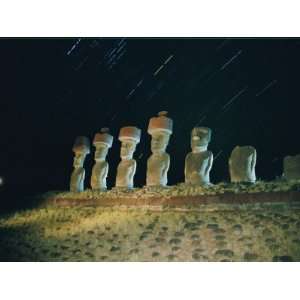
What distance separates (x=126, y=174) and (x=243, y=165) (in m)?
2.75

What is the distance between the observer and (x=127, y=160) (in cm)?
927

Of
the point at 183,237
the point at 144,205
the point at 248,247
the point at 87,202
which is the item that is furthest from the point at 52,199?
the point at 248,247

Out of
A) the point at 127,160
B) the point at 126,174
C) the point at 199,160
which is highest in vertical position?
the point at 127,160

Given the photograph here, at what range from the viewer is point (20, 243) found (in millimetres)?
7453

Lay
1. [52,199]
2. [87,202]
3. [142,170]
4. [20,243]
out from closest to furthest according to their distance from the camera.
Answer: [20,243] < [87,202] < [52,199] < [142,170]

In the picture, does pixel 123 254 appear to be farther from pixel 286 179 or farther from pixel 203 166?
pixel 286 179

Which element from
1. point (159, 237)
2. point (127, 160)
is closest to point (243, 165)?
point (159, 237)

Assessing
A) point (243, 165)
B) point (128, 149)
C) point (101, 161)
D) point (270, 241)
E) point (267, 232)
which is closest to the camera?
point (270, 241)

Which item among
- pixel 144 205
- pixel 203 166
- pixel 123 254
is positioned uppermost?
pixel 203 166

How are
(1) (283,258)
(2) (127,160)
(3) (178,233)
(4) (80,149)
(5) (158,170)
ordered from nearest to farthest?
(1) (283,258), (3) (178,233), (5) (158,170), (2) (127,160), (4) (80,149)

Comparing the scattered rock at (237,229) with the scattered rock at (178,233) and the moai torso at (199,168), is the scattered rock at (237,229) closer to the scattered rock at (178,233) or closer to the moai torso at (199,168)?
the scattered rock at (178,233)

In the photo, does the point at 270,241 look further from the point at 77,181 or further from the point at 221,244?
the point at 77,181

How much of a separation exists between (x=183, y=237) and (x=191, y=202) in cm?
93

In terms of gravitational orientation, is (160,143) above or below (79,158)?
above
